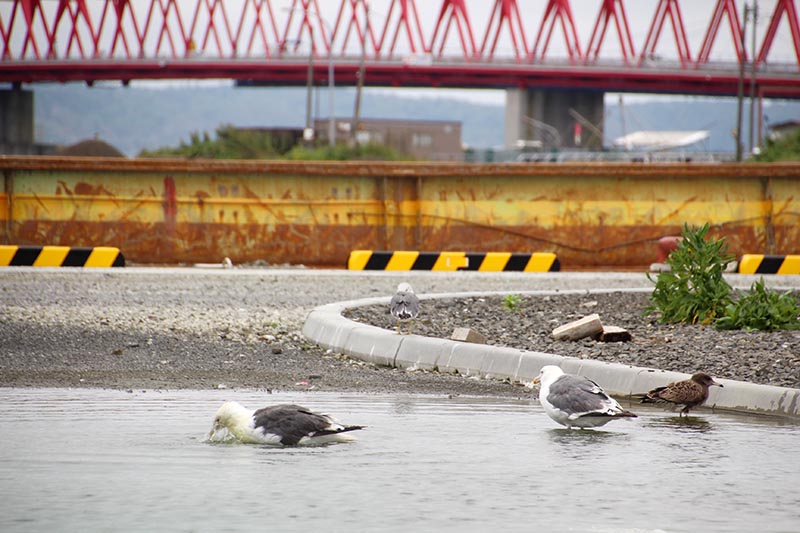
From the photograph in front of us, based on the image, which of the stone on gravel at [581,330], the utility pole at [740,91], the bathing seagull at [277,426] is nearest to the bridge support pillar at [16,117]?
the utility pole at [740,91]

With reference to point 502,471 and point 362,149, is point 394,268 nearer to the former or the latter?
point 502,471

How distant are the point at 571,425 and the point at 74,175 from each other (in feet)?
45.4

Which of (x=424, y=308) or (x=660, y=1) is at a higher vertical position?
(x=660, y=1)

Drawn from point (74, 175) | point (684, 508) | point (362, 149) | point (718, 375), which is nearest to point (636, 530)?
point (684, 508)

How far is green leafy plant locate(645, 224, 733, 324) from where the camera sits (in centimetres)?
1024

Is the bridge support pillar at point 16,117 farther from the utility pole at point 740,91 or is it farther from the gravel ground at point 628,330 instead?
the gravel ground at point 628,330

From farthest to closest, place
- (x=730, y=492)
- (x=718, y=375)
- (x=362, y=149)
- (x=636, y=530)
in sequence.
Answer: (x=362, y=149) → (x=718, y=375) → (x=730, y=492) → (x=636, y=530)

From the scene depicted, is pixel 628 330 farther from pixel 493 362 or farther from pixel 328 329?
pixel 328 329

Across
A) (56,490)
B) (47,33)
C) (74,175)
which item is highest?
(47,33)

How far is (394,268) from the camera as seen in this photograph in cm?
1786

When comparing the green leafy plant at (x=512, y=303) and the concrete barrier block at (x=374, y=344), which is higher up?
the green leafy plant at (x=512, y=303)

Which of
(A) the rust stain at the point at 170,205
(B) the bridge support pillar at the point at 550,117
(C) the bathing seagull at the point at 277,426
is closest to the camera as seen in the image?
(C) the bathing seagull at the point at 277,426

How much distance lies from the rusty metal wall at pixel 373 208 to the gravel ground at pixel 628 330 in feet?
21.3

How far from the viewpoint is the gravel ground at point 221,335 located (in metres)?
8.50
